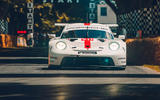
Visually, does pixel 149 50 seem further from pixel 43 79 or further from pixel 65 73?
pixel 43 79

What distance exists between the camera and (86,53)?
13555 mm

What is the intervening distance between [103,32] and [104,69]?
3.73 ft

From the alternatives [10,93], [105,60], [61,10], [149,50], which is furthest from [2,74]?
[61,10]

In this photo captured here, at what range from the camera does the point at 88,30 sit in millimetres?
15008

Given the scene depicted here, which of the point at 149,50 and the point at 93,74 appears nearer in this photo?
the point at 93,74

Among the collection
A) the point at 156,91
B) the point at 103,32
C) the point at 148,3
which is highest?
the point at 148,3

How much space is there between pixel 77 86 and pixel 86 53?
143 inches

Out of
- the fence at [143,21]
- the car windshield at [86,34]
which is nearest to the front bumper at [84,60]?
the car windshield at [86,34]

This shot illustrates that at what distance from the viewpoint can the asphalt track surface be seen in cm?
840

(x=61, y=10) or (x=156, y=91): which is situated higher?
(x=61, y=10)

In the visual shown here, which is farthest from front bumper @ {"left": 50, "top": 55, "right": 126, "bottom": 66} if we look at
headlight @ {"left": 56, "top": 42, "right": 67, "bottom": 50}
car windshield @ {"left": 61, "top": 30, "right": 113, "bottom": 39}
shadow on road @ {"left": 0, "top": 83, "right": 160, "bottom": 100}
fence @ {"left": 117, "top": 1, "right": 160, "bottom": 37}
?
fence @ {"left": 117, "top": 1, "right": 160, "bottom": 37}

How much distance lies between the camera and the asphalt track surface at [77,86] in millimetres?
8398

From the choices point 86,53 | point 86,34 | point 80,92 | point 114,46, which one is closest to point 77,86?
point 80,92

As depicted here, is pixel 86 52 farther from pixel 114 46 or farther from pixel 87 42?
pixel 114 46
